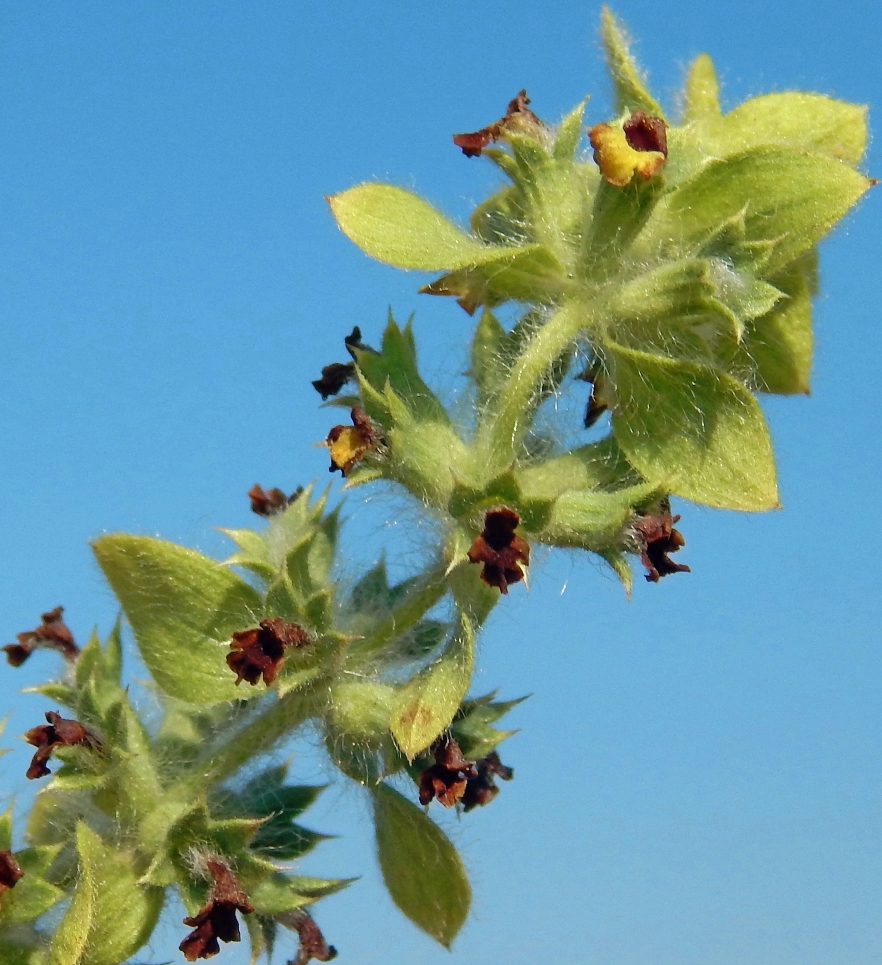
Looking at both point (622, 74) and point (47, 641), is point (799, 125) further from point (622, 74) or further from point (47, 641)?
point (47, 641)

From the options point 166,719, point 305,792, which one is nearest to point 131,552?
point 166,719

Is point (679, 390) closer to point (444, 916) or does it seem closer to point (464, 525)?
point (464, 525)

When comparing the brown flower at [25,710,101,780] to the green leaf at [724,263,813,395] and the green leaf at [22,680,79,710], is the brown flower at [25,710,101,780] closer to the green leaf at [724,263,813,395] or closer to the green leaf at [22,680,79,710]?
the green leaf at [22,680,79,710]

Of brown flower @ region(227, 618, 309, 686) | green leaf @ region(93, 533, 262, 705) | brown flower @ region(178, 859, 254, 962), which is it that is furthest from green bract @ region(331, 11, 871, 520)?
brown flower @ region(178, 859, 254, 962)

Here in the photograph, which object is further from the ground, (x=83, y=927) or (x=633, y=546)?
(x=633, y=546)

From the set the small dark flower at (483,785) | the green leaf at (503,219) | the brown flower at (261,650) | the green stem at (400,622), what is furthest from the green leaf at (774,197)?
the small dark flower at (483,785)

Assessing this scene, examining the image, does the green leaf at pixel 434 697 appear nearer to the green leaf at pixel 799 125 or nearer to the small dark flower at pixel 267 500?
the small dark flower at pixel 267 500
